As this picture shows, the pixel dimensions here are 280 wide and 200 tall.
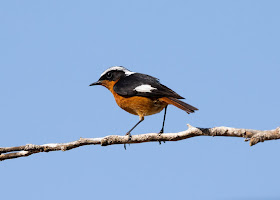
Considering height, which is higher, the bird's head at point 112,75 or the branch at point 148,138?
the bird's head at point 112,75

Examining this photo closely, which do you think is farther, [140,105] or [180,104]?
[140,105]

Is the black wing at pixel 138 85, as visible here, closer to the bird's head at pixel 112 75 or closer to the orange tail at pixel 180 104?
the orange tail at pixel 180 104

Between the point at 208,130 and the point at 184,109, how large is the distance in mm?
455

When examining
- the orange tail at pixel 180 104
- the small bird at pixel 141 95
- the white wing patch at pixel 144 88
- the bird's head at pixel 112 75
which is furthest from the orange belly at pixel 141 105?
the bird's head at pixel 112 75

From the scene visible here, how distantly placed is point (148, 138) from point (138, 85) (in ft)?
3.58

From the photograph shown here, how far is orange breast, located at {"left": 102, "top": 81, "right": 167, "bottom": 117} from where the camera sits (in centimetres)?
614

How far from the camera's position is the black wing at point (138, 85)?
19.4ft

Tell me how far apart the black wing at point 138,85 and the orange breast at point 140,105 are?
0.27ft

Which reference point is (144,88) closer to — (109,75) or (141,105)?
(141,105)

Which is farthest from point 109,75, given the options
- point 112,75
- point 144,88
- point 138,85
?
point 144,88

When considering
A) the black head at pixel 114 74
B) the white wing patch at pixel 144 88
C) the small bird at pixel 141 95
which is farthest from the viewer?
the black head at pixel 114 74

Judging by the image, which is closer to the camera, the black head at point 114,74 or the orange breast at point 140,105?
the orange breast at point 140,105

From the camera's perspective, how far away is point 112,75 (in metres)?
7.11

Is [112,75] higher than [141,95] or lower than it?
higher
